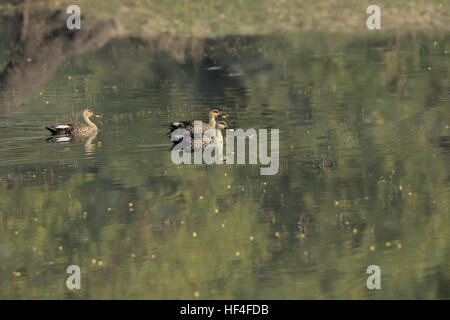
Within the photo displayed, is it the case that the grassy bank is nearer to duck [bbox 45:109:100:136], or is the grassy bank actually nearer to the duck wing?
duck [bbox 45:109:100:136]

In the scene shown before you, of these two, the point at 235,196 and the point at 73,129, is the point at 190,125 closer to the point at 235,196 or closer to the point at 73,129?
the point at 73,129

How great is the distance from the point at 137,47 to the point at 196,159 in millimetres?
27603

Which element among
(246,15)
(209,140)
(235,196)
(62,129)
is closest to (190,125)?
(209,140)

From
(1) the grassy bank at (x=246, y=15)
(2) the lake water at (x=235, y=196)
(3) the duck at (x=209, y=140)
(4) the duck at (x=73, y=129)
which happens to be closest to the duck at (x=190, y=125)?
(2) the lake water at (x=235, y=196)

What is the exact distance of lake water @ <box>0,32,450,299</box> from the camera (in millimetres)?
16594

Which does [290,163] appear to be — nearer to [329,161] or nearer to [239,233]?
[329,161]

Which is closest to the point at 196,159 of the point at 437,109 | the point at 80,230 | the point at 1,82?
A: the point at 80,230

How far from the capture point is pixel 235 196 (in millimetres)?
21297

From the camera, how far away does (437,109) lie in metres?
31.0

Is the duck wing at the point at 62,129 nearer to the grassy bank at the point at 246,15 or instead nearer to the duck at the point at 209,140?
the duck at the point at 209,140

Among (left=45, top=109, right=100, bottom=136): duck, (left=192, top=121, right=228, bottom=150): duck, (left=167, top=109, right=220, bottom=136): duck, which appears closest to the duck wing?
(left=45, top=109, right=100, bottom=136): duck

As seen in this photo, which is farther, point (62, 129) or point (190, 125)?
point (62, 129)

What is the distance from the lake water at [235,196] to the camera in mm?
16594

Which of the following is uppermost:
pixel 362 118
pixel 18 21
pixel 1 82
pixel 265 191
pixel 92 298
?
pixel 18 21
